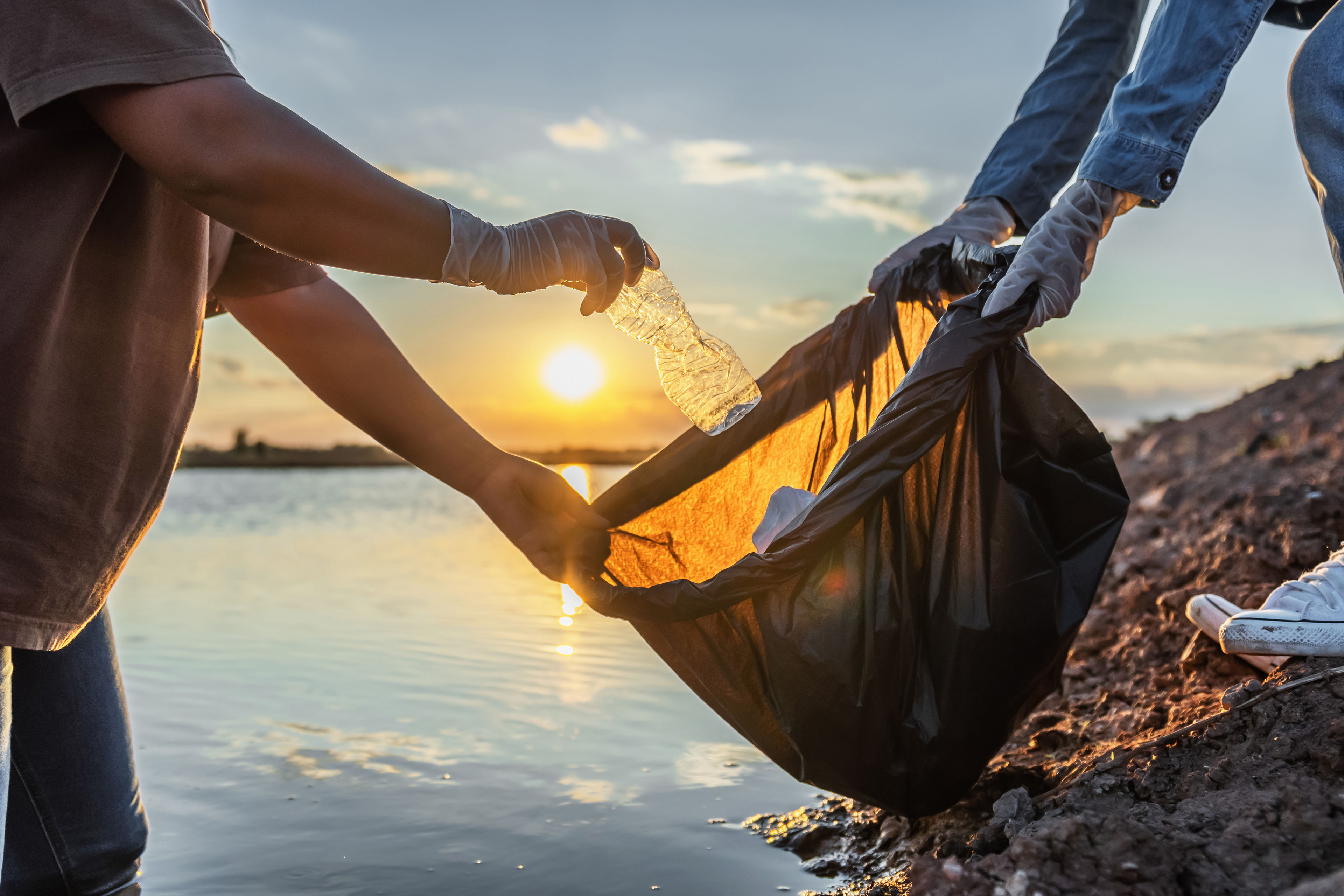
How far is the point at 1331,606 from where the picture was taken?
1.56 metres

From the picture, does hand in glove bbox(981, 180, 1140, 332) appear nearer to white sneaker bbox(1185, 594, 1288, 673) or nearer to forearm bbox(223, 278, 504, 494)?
white sneaker bbox(1185, 594, 1288, 673)

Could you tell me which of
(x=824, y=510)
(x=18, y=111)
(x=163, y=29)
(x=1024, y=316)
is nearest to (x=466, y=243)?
(x=163, y=29)

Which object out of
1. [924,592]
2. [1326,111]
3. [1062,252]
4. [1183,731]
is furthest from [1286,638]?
[1326,111]

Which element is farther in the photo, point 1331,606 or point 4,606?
point 1331,606

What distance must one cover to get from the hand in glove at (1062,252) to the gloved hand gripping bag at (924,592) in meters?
0.03

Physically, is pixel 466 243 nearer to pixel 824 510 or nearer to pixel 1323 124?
pixel 824 510

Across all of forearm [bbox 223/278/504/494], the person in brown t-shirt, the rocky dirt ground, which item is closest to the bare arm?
forearm [bbox 223/278/504/494]

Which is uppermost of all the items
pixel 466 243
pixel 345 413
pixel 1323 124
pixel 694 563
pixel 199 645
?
pixel 1323 124

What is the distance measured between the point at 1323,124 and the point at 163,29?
1939 millimetres

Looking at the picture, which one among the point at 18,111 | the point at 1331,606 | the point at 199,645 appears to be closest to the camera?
→ the point at 18,111

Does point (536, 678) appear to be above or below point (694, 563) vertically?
below

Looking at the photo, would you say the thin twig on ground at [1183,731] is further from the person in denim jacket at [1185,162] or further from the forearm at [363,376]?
the forearm at [363,376]

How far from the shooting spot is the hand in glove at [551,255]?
128 cm

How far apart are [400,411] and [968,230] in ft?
4.52
